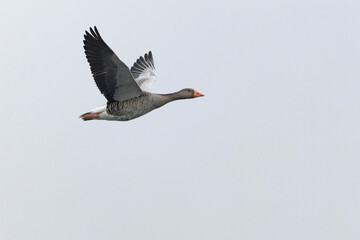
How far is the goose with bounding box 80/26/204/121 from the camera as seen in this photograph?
69.0ft

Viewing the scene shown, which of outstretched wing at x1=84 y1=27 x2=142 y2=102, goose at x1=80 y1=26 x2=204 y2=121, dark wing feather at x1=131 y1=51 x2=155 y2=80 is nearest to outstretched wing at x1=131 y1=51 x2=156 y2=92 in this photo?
dark wing feather at x1=131 y1=51 x2=155 y2=80

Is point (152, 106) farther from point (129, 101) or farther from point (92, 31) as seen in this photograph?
point (92, 31)

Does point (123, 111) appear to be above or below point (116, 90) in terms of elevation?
below

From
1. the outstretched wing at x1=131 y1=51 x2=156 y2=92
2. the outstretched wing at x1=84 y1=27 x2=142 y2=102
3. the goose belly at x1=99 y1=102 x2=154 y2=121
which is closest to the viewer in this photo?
the outstretched wing at x1=84 y1=27 x2=142 y2=102

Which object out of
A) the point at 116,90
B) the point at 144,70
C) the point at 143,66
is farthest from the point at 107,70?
the point at 143,66

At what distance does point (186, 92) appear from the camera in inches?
942

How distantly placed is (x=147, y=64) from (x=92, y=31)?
24.4 ft

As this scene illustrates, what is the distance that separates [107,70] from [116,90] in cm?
98

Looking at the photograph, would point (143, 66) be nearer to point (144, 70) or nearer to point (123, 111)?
point (144, 70)

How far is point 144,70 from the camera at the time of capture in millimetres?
27906

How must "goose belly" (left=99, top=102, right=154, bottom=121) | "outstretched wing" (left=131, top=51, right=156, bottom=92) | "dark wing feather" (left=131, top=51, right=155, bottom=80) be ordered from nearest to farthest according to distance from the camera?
"goose belly" (left=99, top=102, right=154, bottom=121) < "outstretched wing" (left=131, top=51, right=156, bottom=92) < "dark wing feather" (left=131, top=51, right=155, bottom=80)

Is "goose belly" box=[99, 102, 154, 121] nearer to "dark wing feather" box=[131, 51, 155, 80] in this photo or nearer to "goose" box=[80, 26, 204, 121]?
"goose" box=[80, 26, 204, 121]

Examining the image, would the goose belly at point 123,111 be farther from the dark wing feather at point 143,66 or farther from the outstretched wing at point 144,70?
the dark wing feather at point 143,66

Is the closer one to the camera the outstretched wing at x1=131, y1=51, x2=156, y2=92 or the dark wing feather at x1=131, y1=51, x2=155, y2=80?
the outstretched wing at x1=131, y1=51, x2=156, y2=92
